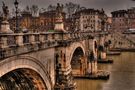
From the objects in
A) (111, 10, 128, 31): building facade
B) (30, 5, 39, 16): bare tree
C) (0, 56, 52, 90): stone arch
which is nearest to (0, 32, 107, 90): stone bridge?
(0, 56, 52, 90): stone arch

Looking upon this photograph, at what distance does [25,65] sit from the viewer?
48.0 feet

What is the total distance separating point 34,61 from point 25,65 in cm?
122

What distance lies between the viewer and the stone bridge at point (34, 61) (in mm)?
12848

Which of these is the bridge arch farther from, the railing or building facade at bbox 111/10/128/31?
building facade at bbox 111/10/128/31

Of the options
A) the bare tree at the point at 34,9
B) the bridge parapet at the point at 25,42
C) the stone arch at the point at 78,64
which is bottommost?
the stone arch at the point at 78,64

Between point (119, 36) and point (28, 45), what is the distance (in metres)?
70.7

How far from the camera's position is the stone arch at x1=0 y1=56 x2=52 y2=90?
40.7ft

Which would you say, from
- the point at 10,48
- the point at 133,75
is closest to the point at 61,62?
the point at 10,48

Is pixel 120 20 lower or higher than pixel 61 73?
higher

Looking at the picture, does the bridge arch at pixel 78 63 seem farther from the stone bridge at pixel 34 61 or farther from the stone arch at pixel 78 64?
the stone bridge at pixel 34 61

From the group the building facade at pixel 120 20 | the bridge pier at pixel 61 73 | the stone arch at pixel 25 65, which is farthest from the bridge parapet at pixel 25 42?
the building facade at pixel 120 20

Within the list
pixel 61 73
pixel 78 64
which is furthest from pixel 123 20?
pixel 61 73

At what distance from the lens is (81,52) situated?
33.8 m

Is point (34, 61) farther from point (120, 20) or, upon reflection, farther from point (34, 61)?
point (120, 20)
